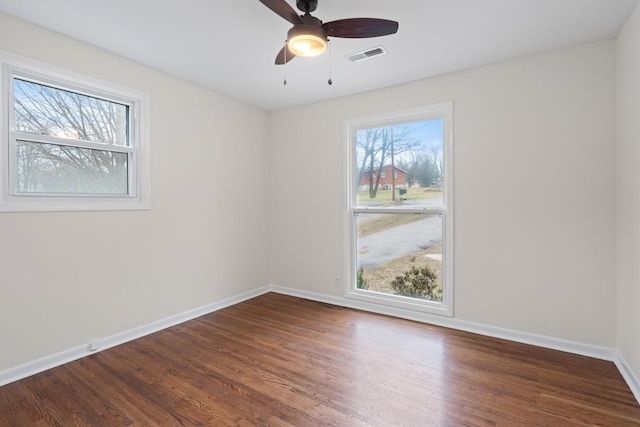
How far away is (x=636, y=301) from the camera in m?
2.13

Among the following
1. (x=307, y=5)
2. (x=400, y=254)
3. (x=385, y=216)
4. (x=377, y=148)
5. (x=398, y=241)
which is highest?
(x=307, y=5)

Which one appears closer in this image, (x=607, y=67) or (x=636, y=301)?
(x=636, y=301)

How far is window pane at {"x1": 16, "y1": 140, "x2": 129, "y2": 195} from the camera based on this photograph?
2391mm

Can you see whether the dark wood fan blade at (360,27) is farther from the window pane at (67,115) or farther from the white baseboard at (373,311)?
Result: the white baseboard at (373,311)

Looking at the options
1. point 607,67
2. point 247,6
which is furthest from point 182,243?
point 607,67

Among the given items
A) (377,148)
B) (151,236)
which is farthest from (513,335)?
(151,236)

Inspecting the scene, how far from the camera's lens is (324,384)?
2.23 meters

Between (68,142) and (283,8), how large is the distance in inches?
82.1

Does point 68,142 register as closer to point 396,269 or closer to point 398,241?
point 398,241

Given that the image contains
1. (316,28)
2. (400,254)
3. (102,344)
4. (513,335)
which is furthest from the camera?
(400,254)

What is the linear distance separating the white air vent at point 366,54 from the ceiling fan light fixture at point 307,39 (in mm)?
841

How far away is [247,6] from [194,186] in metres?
1.99

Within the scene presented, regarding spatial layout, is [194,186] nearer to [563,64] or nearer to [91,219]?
[91,219]

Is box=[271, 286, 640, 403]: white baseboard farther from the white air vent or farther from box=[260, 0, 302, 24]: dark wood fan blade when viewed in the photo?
box=[260, 0, 302, 24]: dark wood fan blade
